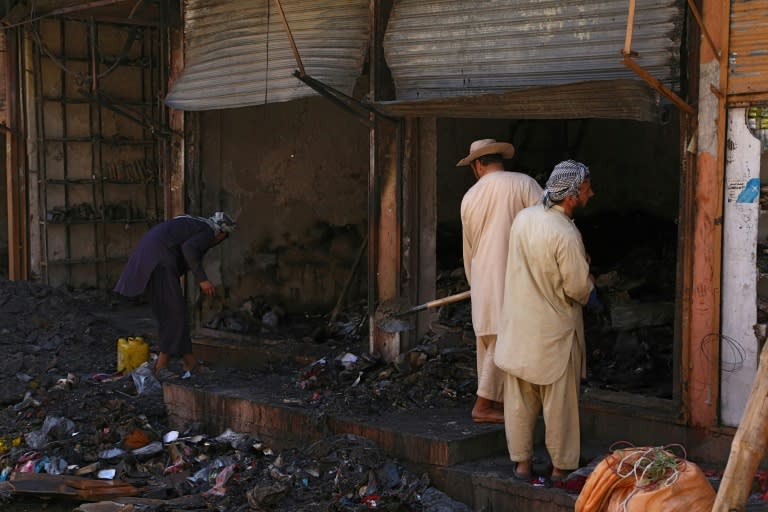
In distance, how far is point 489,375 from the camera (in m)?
6.32

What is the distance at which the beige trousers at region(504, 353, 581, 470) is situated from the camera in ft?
17.4

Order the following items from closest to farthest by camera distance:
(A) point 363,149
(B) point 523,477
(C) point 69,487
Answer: (B) point 523,477 < (C) point 69,487 < (A) point 363,149

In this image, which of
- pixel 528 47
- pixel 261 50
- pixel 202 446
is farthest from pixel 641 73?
pixel 261 50

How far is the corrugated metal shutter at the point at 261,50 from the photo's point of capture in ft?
26.2

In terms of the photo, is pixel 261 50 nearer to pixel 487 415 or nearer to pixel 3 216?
pixel 487 415

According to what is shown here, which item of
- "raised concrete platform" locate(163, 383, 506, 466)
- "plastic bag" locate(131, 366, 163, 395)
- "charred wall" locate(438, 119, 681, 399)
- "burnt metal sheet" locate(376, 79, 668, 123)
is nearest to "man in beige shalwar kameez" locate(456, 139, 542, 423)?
"raised concrete platform" locate(163, 383, 506, 466)

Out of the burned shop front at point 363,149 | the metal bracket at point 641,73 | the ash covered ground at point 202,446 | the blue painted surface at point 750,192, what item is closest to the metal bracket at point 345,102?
the burned shop front at point 363,149

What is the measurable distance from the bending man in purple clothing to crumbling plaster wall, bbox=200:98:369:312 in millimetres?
1318

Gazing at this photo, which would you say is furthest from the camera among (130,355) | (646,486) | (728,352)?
(130,355)

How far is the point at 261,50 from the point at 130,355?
2987 mm

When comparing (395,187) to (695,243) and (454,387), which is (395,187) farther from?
(695,243)

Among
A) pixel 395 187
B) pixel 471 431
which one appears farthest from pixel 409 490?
pixel 395 187

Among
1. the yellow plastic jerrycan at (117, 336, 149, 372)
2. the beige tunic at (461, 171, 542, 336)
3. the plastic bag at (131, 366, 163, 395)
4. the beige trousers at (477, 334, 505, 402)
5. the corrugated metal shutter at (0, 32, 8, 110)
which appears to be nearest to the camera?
the beige tunic at (461, 171, 542, 336)

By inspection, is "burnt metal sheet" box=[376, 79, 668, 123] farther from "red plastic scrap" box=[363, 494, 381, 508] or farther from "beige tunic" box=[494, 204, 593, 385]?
"red plastic scrap" box=[363, 494, 381, 508]
